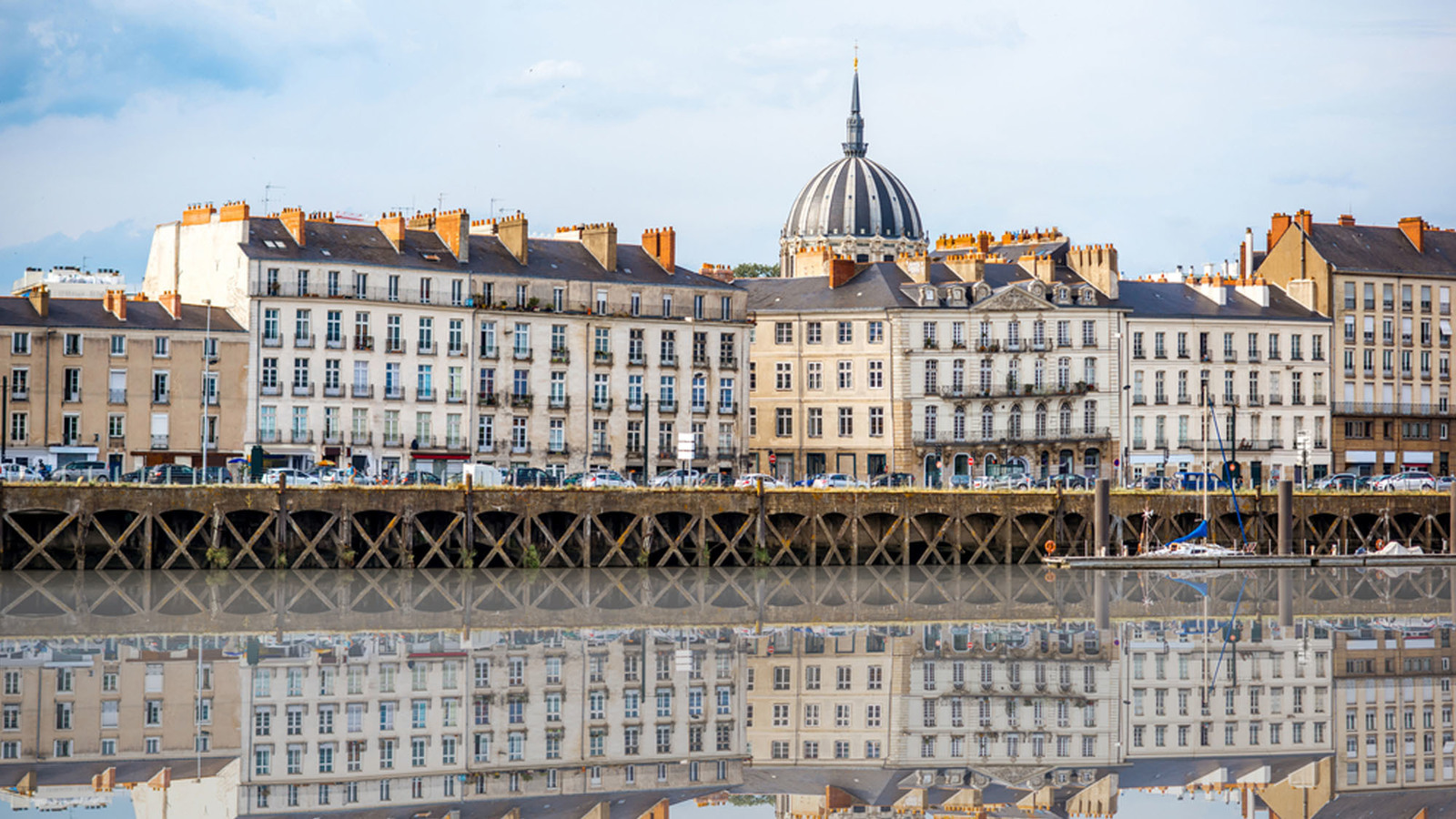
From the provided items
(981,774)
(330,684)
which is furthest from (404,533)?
(981,774)

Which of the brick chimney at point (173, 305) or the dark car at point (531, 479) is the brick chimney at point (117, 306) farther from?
the dark car at point (531, 479)

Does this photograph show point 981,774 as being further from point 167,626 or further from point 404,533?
point 404,533

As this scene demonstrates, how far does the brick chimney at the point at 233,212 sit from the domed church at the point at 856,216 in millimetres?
78370

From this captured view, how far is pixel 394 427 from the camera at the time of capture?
75.6m

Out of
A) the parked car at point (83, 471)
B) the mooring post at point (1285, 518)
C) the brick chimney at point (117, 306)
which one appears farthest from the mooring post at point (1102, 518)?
the brick chimney at point (117, 306)

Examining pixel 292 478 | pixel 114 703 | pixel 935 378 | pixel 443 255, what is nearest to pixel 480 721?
pixel 114 703

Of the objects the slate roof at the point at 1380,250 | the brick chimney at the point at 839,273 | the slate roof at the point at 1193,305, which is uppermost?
the slate roof at the point at 1380,250

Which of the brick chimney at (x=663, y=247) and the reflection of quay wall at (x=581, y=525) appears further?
the brick chimney at (x=663, y=247)

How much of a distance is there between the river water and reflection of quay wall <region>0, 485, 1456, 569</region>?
379 centimetres

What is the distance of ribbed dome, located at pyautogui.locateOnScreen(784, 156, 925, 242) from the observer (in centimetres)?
15512

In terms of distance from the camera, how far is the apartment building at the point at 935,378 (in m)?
87.8

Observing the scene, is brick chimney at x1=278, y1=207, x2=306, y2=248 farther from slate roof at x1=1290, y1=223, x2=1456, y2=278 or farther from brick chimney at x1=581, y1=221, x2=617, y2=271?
slate roof at x1=1290, y1=223, x2=1456, y2=278

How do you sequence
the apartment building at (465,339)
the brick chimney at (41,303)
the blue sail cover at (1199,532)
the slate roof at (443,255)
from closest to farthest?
the blue sail cover at (1199,532) → the brick chimney at (41,303) → the apartment building at (465,339) → the slate roof at (443,255)

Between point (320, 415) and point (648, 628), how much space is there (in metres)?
31.2
